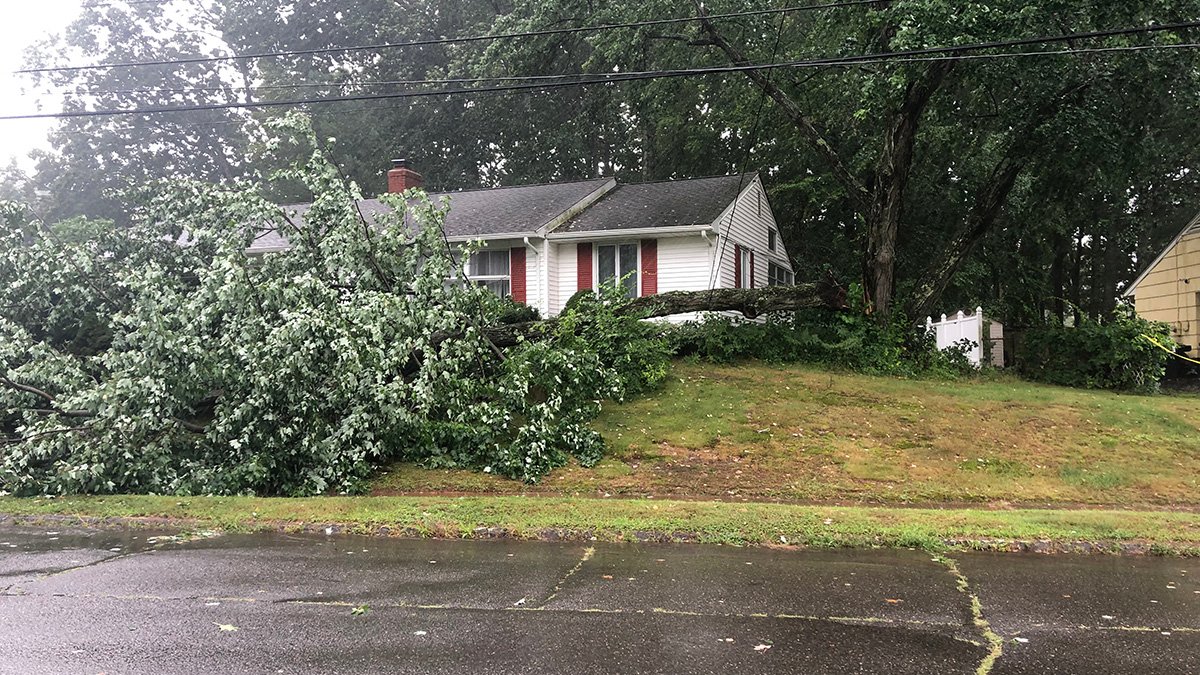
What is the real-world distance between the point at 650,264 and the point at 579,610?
14385 mm

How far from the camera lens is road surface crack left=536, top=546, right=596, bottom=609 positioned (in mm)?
5145

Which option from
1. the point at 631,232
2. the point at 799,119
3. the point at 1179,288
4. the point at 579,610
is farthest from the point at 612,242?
the point at 579,610

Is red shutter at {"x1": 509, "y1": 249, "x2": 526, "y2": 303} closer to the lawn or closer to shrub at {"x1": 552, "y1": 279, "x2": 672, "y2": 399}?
shrub at {"x1": 552, "y1": 279, "x2": 672, "y2": 399}

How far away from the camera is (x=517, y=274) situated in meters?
19.5

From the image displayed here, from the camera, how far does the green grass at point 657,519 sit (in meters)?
6.97

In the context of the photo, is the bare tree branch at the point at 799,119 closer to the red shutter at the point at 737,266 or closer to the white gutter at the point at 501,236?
the red shutter at the point at 737,266

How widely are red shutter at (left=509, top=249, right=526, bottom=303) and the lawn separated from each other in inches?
248

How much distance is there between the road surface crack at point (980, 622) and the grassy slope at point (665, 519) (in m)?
0.74

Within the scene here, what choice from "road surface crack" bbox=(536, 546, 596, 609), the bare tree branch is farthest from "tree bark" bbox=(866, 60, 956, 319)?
"road surface crack" bbox=(536, 546, 596, 609)

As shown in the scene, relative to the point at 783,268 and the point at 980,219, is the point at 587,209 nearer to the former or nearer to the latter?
the point at 783,268

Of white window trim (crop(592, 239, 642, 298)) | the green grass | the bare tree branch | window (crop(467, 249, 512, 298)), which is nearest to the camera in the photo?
the green grass

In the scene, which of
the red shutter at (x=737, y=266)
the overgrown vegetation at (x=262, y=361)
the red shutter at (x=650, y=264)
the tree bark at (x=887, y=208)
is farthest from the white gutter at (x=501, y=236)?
the tree bark at (x=887, y=208)

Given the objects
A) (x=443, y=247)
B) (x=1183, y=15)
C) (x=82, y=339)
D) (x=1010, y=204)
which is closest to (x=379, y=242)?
(x=443, y=247)

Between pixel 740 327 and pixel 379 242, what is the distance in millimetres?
8363
